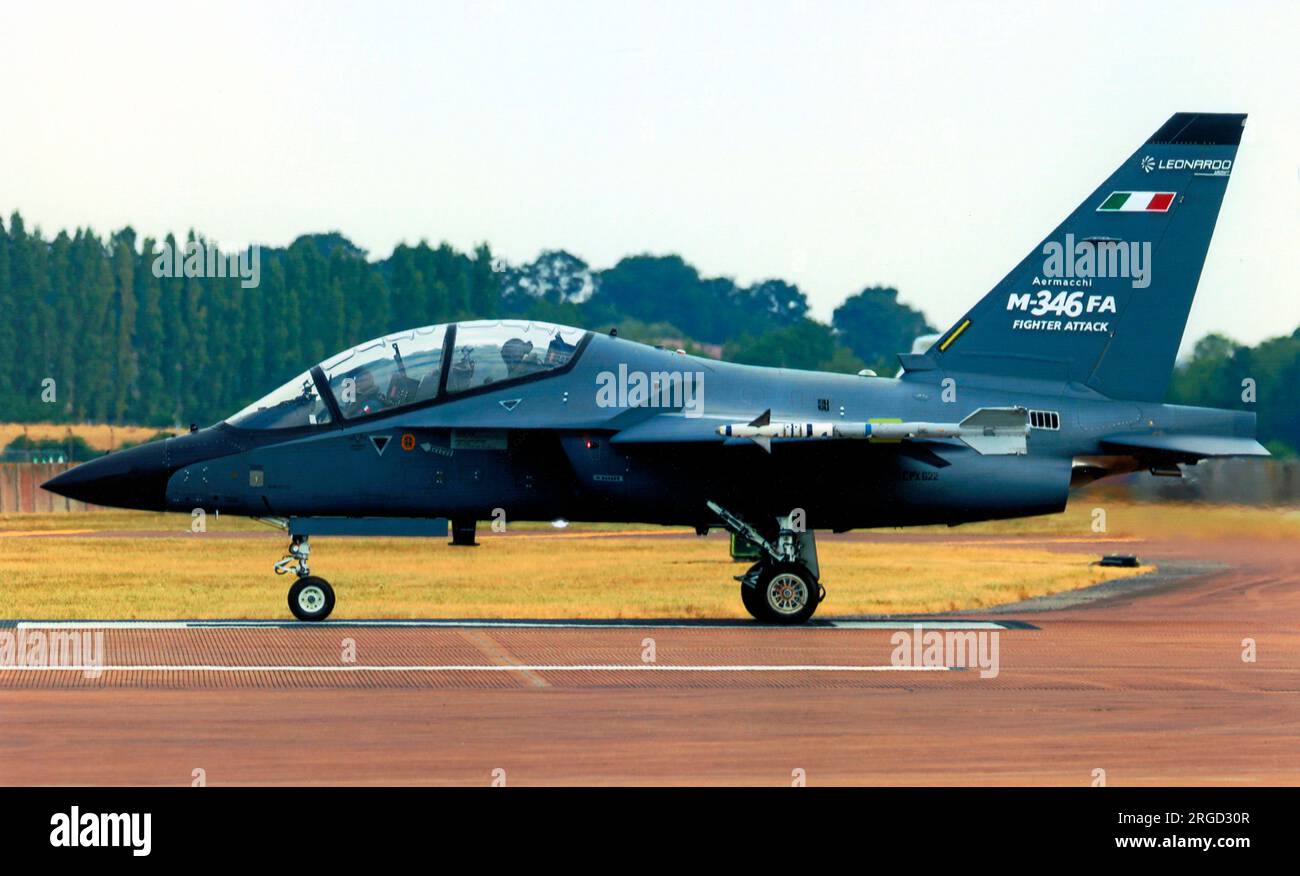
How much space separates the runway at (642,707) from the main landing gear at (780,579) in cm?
57

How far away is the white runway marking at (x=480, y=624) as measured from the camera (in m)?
17.2

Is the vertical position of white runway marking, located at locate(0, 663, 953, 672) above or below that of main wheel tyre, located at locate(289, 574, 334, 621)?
below

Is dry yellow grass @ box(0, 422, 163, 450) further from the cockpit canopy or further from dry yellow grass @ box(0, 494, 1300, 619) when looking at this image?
the cockpit canopy

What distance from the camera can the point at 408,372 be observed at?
17.8m

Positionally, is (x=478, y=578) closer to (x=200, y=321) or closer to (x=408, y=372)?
(x=408, y=372)

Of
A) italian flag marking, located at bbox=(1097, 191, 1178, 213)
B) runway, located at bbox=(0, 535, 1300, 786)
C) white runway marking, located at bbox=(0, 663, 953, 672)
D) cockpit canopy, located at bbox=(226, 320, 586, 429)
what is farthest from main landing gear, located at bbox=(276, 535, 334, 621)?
italian flag marking, located at bbox=(1097, 191, 1178, 213)

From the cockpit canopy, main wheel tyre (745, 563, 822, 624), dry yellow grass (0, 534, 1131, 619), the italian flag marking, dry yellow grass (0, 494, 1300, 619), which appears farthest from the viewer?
dry yellow grass (0, 494, 1300, 619)

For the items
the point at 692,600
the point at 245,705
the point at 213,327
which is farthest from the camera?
the point at 213,327

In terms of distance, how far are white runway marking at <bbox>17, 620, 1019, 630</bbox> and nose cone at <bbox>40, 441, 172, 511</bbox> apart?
1.24 m

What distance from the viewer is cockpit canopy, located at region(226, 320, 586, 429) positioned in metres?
17.8

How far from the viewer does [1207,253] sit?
62.3 feet
